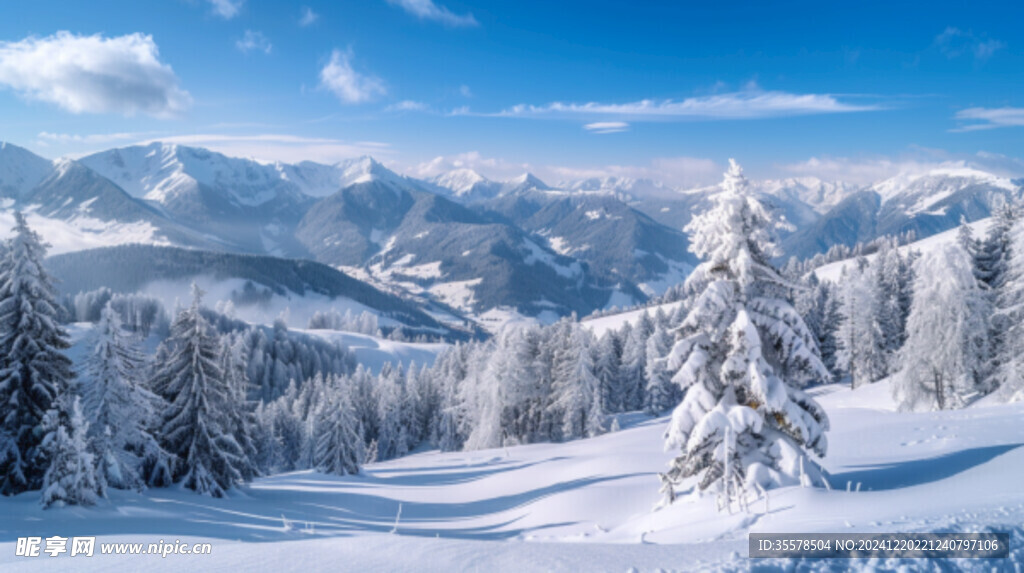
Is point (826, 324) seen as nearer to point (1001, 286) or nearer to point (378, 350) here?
point (1001, 286)

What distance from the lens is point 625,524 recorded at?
1562 cm

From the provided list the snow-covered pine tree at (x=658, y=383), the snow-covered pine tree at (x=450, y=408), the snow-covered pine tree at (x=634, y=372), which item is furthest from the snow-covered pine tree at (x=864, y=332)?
the snow-covered pine tree at (x=450, y=408)

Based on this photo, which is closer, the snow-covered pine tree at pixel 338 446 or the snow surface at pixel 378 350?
the snow-covered pine tree at pixel 338 446

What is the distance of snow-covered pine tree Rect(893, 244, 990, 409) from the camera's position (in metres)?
30.0

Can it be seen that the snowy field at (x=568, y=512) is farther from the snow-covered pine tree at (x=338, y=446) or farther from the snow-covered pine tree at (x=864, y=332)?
the snow-covered pine tree at (x=864, y=332)

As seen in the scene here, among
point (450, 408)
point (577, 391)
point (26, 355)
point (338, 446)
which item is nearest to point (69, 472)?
point (26, 355)

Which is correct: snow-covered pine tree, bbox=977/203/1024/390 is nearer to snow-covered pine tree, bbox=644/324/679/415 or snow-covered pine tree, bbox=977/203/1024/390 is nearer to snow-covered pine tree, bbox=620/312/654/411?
snow-covered pine tree, bbox=644/324/679/415

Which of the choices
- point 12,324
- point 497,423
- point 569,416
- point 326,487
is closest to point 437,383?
point 497,423

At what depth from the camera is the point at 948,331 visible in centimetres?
3005

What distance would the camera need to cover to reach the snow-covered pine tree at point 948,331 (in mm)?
29953

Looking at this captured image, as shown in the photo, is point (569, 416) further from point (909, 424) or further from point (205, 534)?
point (205, 534)

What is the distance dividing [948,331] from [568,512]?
87.7ft

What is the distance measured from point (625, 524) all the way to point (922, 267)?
99.7 feet

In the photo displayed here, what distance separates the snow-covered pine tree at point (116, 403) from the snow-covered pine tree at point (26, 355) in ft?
3.13
